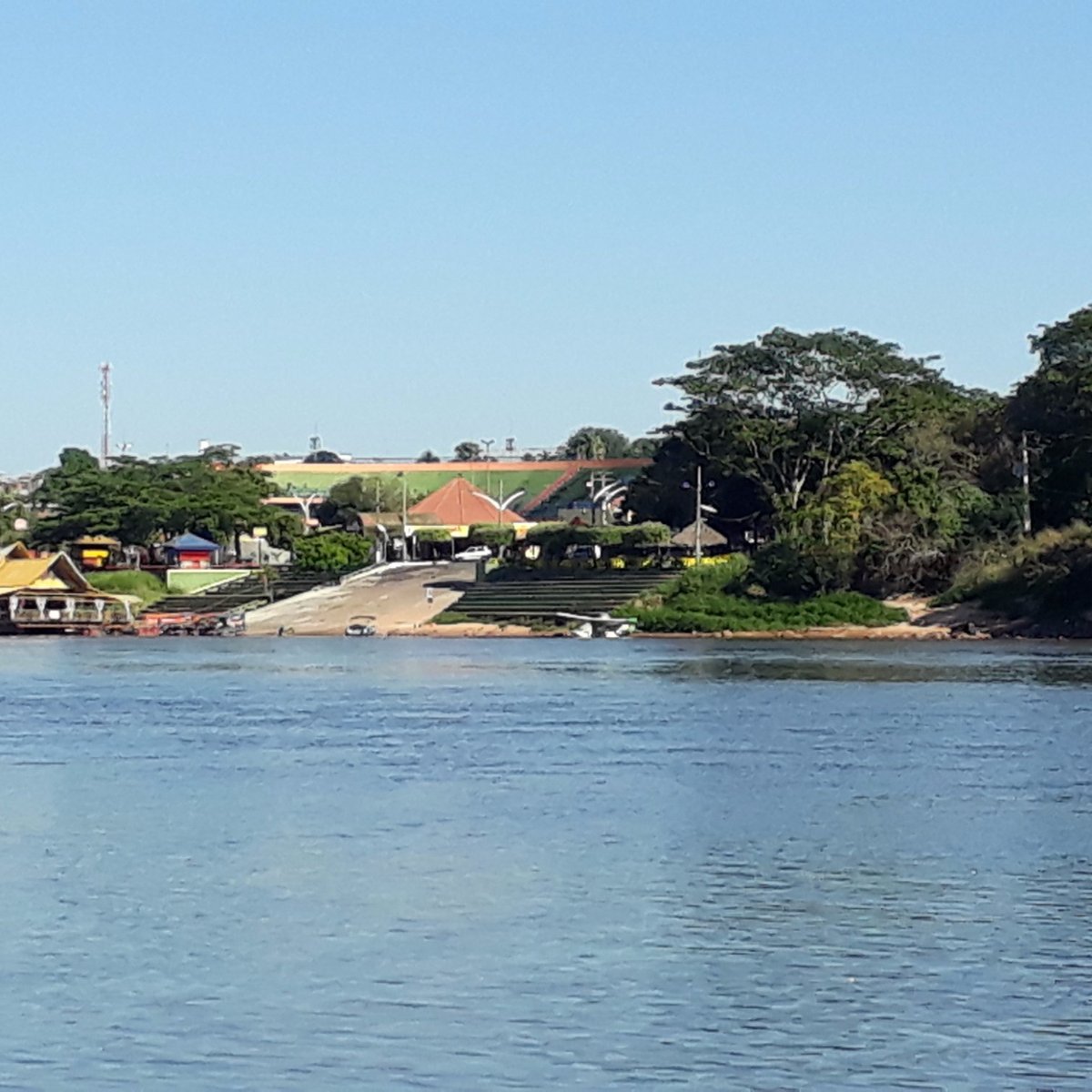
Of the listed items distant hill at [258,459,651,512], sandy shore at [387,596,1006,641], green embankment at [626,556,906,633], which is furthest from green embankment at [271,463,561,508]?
sandy shore at [387,596,1006,641]

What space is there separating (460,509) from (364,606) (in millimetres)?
30445

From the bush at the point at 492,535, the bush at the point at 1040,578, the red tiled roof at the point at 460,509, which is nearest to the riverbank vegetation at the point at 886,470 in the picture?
the bush at the point at 1040,578

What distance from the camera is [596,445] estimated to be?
147500mm

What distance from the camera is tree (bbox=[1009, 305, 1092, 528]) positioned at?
208 ft

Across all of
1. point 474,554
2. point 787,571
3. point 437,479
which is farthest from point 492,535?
point 437,479

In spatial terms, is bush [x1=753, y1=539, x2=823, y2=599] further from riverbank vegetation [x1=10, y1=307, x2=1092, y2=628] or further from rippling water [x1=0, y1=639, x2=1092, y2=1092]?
rippling water [x1=0, y1=639, x2=1092, y2=1092]

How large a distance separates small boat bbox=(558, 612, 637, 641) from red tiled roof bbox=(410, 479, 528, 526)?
3563 cm

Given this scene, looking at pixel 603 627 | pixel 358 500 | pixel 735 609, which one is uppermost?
pixel 358 500

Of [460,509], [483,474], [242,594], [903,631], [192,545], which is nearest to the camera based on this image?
[903,631]

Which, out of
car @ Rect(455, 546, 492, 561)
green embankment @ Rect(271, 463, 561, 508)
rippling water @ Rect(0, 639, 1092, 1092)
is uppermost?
green embankment @ Rect(271, 463, 561, 508)

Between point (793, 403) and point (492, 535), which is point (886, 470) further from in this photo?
point (492, 535)

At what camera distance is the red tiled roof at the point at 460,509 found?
104812 mm

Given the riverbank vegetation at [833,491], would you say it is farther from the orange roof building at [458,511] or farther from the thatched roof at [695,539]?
the orange roof building at [458,511]

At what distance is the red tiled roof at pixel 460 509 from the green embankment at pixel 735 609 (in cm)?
3413
